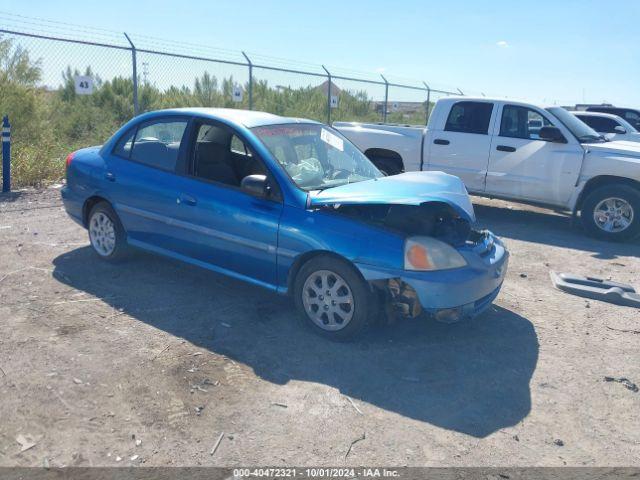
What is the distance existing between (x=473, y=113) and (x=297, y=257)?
226 inches

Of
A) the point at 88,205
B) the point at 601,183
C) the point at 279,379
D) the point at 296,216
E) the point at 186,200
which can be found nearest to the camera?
the point at 279,379

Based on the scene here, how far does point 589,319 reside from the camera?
197 inches

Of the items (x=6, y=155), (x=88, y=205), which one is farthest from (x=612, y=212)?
(x=6, y=155)

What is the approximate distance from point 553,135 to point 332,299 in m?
5.50

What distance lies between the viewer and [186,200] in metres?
4.85

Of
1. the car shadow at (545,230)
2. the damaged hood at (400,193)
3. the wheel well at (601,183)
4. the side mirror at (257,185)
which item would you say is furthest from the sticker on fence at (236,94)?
the side mirror at (257,185)

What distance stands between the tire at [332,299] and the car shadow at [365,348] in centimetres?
11

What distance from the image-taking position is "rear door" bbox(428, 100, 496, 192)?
8.82 metres

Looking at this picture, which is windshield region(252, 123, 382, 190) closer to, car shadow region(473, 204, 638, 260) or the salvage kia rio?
the salvage kia rio

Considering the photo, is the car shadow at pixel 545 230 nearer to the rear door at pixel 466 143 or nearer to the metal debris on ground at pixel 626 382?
the rear door at pixel 466 143

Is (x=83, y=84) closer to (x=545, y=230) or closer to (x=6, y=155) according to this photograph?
(x=6, y=155)

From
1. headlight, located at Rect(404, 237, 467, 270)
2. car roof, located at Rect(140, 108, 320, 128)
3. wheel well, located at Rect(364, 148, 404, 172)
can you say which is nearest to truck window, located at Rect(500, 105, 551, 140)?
wheel well, located at Rect(364, 148, 404, 172)

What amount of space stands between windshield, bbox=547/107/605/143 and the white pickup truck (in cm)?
2

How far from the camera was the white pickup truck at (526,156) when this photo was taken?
7.91 meters
